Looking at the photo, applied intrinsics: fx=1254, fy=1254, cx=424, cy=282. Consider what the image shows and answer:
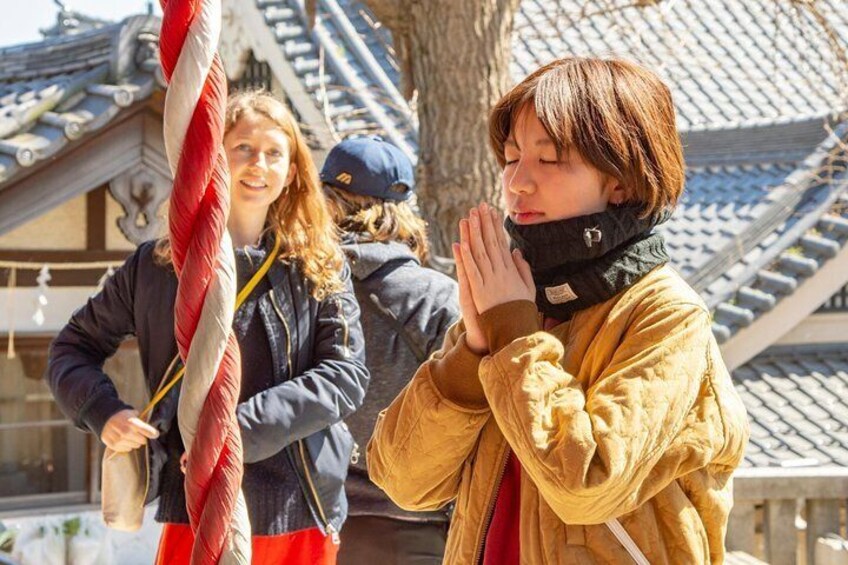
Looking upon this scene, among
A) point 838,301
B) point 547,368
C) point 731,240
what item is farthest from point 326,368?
point 838,301

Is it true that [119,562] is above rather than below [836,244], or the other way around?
below

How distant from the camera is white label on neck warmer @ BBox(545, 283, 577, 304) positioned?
1837mm

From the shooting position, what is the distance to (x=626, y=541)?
173 cm

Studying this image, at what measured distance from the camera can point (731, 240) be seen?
31.1 feet

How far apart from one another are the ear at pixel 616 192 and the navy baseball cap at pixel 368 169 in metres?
1.36

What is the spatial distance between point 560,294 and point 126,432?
106 cm

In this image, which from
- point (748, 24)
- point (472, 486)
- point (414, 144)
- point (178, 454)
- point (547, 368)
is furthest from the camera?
point (748, 24)

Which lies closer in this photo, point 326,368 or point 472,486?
point 472,486

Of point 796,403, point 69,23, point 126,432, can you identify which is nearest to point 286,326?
point 126,432

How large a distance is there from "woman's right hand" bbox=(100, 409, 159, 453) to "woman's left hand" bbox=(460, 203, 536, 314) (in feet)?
3.17

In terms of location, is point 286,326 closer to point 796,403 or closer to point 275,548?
point 275,548

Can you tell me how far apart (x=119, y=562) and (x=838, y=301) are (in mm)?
5735

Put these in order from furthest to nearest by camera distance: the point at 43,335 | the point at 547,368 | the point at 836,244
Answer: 1. the point at 836,244
2. the point at 43,335
3. the point at 547,368

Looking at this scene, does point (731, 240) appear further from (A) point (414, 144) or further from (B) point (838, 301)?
(A) point (414, 144)
